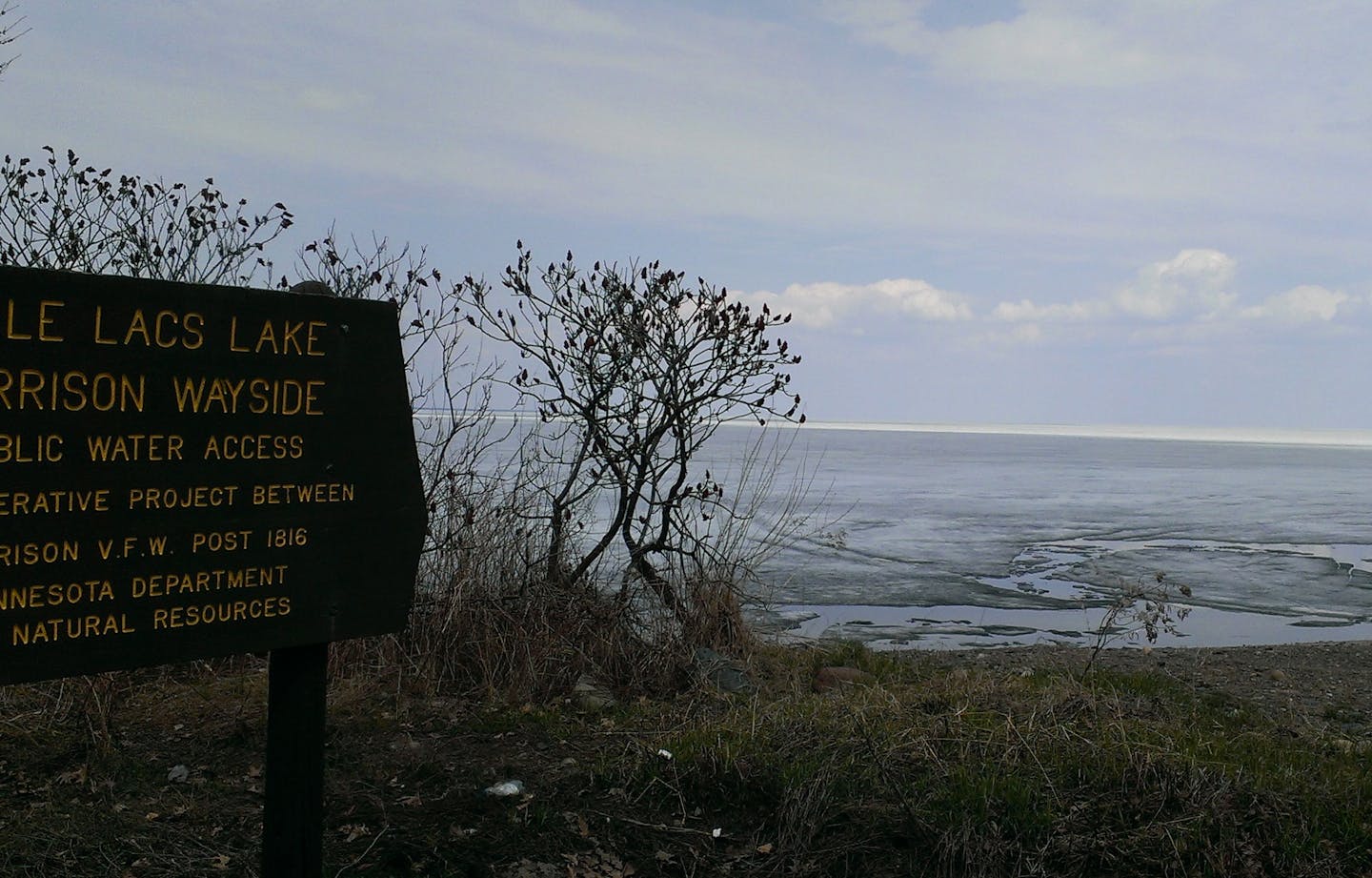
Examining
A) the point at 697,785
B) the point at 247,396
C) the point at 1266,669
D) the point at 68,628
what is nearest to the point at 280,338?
the point at 247,396

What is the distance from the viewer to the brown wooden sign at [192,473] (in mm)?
2814

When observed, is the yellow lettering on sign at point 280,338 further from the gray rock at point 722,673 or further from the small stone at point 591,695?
the gray rock at point 722,673

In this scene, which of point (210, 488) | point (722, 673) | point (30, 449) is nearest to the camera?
point (30, 449)

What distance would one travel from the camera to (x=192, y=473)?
9.96 feet

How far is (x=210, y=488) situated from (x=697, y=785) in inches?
101

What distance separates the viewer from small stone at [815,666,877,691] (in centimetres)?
678

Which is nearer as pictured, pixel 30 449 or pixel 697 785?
pixel 30 449

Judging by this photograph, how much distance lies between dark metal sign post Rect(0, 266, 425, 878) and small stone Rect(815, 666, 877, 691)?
3829 millimetres

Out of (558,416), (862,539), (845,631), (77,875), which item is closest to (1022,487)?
(862,539)

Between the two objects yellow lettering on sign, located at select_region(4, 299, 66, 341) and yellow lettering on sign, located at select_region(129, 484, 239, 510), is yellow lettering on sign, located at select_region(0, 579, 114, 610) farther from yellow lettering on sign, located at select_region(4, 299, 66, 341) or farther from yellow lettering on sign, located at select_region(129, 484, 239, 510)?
yellow lettering on sign, located at select_region(4, 299, 66, 341)

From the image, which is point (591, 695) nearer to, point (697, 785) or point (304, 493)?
point (697, 785)

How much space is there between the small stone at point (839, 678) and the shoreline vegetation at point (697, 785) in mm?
715

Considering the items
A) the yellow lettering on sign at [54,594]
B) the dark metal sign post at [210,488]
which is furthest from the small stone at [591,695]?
the yellow lettering on sign at [54,594]

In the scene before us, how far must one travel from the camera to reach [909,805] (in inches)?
173
